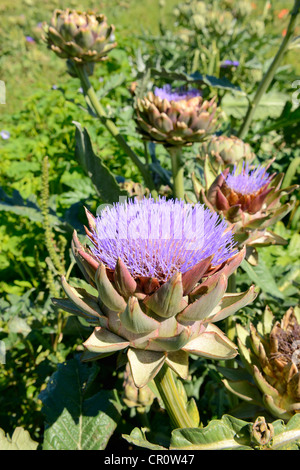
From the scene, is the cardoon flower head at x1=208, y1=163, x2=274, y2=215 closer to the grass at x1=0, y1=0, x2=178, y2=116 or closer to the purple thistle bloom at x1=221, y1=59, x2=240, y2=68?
the purple thistle bloom at x1=221, y1=59, x2=240, y2=68

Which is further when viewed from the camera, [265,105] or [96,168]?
[265,105]

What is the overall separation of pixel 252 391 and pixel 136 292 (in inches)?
14.5

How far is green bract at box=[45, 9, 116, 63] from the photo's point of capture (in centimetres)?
110

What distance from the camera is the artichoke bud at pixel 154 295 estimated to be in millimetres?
550

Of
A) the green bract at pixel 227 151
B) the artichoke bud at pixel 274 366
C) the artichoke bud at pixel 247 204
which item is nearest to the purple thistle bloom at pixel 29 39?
the green bract at pixel 227 151

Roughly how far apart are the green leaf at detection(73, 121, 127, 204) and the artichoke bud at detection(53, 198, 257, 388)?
40 cm

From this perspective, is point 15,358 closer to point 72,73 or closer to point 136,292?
point 136,292

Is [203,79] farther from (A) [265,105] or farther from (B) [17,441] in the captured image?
(B) [17,441]

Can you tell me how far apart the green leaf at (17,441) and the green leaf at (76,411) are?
0.15 feet

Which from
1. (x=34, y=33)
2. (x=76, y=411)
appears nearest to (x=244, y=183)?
(x=76, y=411)

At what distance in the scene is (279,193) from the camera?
2.85ft

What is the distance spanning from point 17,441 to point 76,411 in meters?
0.16

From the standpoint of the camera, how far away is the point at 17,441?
0.74 metres

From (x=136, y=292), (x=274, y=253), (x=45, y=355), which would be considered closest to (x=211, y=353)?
(x=136, y=292)
